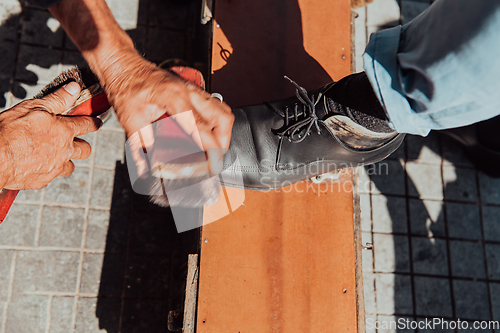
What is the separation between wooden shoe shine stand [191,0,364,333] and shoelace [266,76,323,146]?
1.24 ft

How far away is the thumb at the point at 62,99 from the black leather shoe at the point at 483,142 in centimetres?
247

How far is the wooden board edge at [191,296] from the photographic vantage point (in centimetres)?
155

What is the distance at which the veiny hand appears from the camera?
1220 mm

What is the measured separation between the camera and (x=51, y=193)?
197 centimetres

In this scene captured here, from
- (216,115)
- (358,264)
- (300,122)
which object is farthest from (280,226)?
(216,115)

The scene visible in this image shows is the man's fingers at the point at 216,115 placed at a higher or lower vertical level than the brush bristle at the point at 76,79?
lower

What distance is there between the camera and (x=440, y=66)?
86 centimetres

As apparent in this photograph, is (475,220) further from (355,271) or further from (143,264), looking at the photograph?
(143,264)

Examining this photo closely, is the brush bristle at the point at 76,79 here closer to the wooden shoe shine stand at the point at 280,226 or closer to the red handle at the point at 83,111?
the red handle at the point at 83,111

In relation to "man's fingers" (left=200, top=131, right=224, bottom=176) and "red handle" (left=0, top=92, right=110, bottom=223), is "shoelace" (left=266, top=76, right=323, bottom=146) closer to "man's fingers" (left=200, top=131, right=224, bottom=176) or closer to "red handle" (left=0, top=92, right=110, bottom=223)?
"man's fingers" (left=200, top=131, right=224, bottom=176)

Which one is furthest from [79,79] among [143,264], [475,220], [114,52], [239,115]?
[475,220]

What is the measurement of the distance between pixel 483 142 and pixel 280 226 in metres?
1.67

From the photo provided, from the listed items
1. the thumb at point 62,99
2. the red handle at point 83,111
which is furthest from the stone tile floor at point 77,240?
the thumb at point 62,99

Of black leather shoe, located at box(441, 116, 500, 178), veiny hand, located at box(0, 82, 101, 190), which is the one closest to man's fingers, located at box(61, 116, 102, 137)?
veiny hand, located at box(0, 82, 101, 190)
